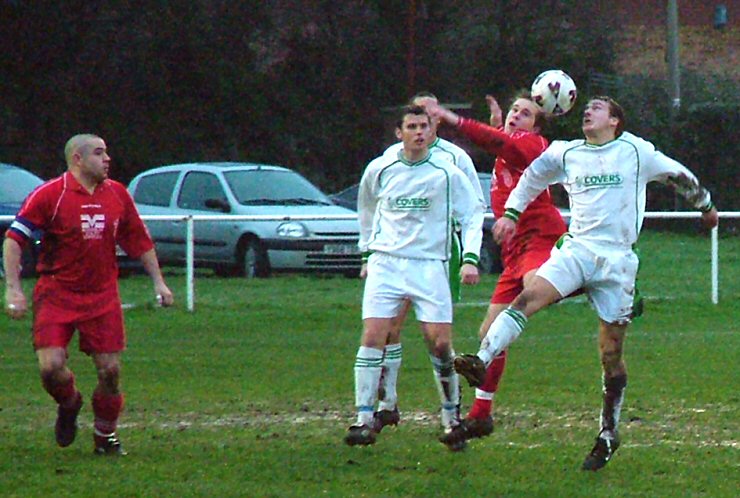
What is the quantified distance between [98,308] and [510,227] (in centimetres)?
224

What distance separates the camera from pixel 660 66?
163 ft

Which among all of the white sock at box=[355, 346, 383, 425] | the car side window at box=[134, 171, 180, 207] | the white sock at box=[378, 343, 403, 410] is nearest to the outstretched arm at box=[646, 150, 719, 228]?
the white sock at box=[355, 346, 383, 425]

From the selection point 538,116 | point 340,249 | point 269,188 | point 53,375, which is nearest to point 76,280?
point 53,375

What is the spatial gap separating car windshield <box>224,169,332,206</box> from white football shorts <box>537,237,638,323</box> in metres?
12.4

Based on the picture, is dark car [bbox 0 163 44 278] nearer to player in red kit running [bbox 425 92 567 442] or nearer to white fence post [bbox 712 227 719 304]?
white fence post [bbox 712 227 719 304]

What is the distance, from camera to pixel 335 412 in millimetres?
10133

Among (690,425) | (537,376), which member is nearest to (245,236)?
(537,376)

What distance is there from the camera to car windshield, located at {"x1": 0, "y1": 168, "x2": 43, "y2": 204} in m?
20.1

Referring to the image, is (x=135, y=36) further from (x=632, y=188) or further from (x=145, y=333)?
(x=632, y=188)

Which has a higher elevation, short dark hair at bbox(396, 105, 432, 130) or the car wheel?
short dark hair at bbox(396, 105, 432, 130)

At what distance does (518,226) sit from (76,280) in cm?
267

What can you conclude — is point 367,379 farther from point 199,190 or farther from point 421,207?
point 199,190

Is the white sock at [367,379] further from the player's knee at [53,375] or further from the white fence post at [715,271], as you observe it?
the white fence post at [715,271]

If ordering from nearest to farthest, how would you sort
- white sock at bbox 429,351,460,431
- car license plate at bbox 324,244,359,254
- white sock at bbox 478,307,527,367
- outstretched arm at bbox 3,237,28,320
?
1. white sock at bbox 478,307,527,367
2. outstretched arm at bbox 3,237,28,320
3. white sock at bbox 429,351,460,431
4. car license plate at bbox 324,244,359,254
